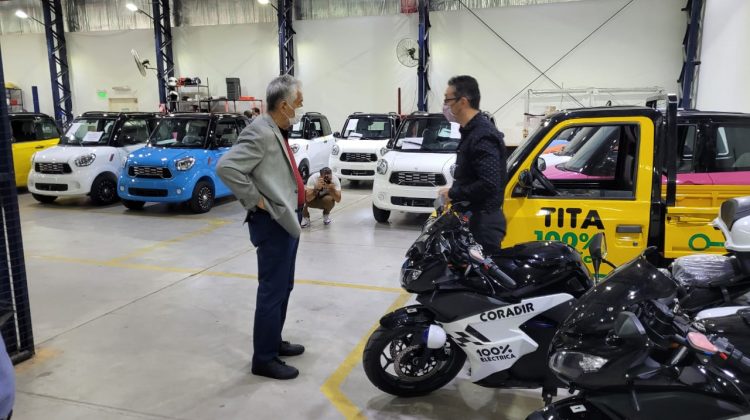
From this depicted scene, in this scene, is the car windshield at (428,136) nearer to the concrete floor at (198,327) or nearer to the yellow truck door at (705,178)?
the concrete floor at (198,327)

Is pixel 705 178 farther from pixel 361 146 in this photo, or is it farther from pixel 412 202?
pixel 361 146

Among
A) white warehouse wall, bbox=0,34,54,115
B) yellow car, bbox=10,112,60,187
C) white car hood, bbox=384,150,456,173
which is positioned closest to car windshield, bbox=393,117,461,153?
white car hood, bbox=384,150,456,173

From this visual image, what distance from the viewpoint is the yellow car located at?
11391 millimetres

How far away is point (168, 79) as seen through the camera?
1786 cm

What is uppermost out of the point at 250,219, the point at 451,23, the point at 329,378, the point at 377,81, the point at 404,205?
the point at 451,23

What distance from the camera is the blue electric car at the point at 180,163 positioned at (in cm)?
929

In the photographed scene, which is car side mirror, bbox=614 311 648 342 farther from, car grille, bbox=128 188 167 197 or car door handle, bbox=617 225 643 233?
car grille, bbox=128 188 167 197

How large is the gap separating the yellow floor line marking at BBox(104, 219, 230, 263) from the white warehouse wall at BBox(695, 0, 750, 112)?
952cm

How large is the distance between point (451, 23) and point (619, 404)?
15337 millimetres

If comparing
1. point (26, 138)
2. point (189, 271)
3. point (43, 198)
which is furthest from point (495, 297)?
point (26, 138)

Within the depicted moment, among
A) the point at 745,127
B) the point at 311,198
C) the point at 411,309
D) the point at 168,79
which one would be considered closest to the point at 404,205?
the point at 311,198

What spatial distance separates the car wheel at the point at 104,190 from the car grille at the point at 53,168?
1.66 feet

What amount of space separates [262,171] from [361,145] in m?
8.39

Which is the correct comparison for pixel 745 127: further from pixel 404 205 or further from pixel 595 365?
pixel 404 205
